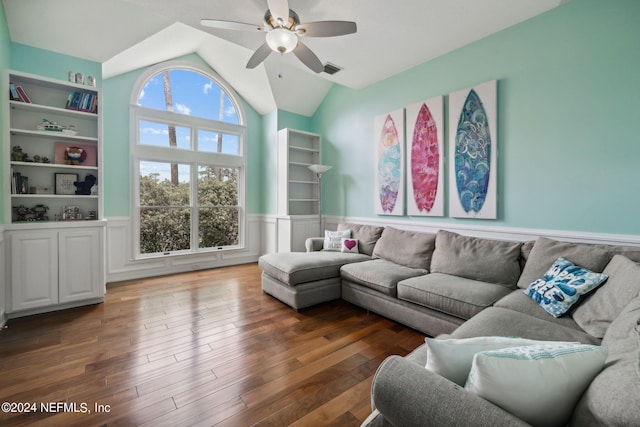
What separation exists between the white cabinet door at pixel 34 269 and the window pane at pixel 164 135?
6.52ft

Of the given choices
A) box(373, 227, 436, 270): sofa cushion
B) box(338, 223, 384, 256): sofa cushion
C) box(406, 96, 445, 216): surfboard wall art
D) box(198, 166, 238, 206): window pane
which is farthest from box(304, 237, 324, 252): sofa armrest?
box(198, 166, 238, 206): window pane

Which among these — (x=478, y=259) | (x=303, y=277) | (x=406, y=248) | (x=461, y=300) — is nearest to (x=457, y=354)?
(x=461, y=300)

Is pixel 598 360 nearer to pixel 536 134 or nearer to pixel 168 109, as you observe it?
pixel 536 134

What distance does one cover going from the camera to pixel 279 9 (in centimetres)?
216

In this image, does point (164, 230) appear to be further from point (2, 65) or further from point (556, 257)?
point (556, 257)

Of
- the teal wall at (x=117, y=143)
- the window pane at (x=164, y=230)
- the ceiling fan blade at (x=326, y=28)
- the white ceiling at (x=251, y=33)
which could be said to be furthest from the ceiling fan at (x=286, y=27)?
the window pane at (x=164, y=230)

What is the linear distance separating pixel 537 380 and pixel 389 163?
345 cm

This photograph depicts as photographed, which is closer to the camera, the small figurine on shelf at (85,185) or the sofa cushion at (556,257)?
the sofa cushion at (556,257)

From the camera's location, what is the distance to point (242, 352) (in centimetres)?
222

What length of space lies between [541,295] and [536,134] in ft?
5.33

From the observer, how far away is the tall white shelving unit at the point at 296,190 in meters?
4.94

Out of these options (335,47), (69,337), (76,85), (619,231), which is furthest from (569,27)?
(69,337)

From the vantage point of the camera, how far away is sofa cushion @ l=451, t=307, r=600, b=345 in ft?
5.18

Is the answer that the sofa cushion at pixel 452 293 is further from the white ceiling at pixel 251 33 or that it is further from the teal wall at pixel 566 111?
the white ceiling at pixel 251 33
